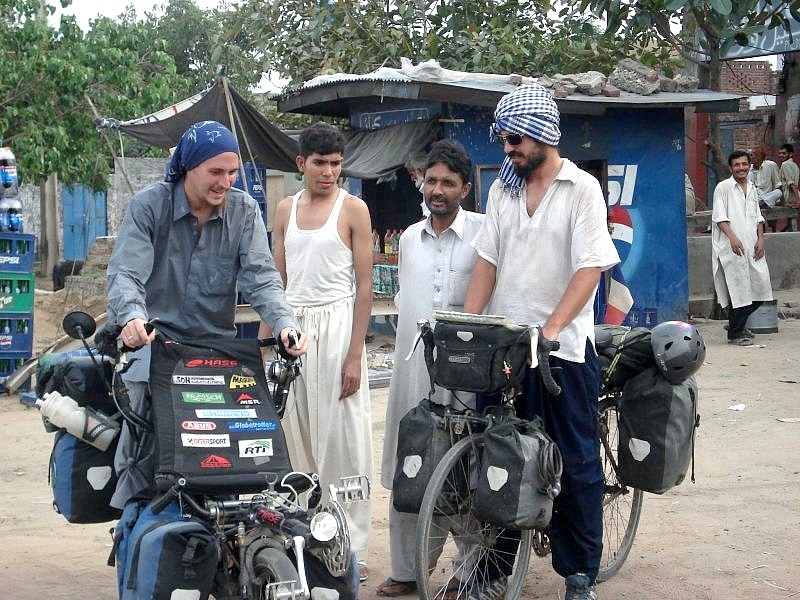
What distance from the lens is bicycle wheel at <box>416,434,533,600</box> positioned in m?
4.09

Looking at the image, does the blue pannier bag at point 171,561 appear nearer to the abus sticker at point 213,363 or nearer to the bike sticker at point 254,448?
the bike sticker at point 254,448

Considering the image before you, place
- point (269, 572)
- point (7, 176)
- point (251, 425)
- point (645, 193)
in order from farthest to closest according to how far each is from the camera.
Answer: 1. point (645, 193)
2. point (7, 176)
3. point (251, 425)
4. point (269, 572)

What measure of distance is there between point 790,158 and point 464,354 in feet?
54.3

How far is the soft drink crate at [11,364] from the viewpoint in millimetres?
9930

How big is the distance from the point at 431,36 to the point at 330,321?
10.8 meters

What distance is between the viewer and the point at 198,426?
353cm

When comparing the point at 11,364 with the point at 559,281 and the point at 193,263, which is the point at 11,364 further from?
the point at 559,281

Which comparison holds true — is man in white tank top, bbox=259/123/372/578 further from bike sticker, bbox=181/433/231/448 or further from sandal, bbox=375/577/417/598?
bike sticker, bbox=181/433/231/448

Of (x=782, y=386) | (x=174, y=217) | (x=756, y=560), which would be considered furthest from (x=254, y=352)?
(x=782, y=386)

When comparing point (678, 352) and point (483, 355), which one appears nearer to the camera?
point (483, 355)

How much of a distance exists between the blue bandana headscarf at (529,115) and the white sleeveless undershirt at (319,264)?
972mm

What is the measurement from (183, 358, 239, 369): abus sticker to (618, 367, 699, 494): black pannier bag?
1755 millimetres

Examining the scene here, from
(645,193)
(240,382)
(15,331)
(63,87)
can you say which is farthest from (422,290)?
(63,87)

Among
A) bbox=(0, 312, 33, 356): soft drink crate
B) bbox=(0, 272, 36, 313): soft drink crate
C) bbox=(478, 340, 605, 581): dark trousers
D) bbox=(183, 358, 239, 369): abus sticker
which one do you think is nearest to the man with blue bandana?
bbox=(183, 358, 239, 369): abus sticker
